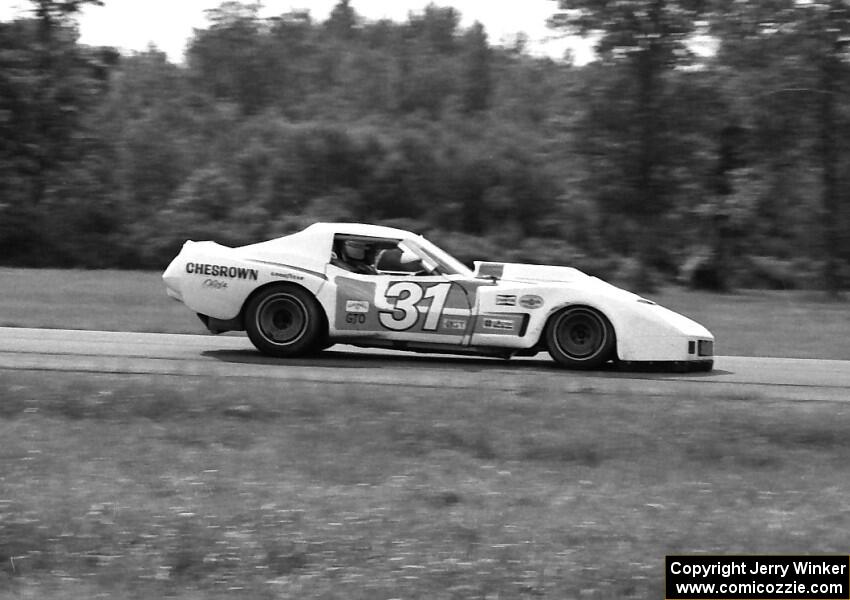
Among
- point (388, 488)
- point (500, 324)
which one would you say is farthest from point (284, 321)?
point (388, 488)

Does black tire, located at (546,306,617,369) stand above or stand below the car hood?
below

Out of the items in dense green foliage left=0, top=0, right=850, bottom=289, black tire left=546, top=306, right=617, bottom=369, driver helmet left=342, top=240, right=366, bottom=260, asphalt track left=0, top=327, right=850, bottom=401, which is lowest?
asphalt track left=0, top=327, right=850, bottom=401

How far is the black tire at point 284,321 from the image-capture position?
1236 cm

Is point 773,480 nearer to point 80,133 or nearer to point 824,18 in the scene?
point 824,18

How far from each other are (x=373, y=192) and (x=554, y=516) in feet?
97.1

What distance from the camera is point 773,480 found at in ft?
25.6

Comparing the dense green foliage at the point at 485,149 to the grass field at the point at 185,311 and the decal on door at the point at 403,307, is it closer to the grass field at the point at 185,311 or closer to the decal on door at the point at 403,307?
the grass field at the point at 185,311

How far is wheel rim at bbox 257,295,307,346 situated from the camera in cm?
1242

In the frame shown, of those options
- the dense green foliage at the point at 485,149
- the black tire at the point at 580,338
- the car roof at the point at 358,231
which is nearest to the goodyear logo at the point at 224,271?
the car roof at the point at 358,231

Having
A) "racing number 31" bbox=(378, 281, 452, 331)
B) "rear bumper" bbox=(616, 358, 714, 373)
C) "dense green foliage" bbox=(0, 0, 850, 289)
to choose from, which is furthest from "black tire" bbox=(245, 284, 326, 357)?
"dense green foliage" bbox=(0, 0, 850, 289)

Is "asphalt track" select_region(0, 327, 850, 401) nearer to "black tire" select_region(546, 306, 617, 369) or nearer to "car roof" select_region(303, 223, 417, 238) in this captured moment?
"black tire" select_region(546, 306, 617, 369)

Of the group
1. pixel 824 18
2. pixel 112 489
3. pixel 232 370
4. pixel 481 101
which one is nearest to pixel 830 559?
pixel 112 489

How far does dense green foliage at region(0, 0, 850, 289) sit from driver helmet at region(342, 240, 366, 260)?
1731 centimetres

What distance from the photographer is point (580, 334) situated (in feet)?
39.6
